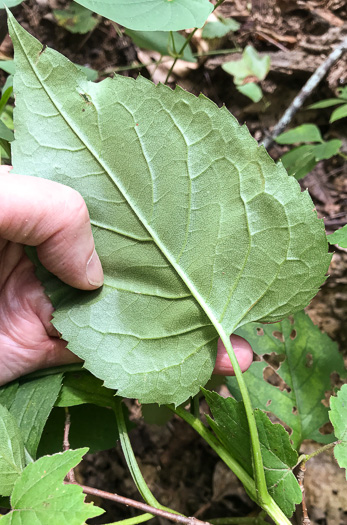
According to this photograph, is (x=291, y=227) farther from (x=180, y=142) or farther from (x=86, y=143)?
(x=86, y=143)

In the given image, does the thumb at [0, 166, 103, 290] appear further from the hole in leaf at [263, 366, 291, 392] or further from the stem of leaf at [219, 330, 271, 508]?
the hole in leaf at [263, 366, 291, 392]

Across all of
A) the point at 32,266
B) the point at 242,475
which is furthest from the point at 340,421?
the point at 32,266

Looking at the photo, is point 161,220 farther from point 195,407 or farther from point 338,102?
point 338,102

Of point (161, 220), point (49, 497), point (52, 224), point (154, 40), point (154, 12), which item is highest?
point (154, 12)

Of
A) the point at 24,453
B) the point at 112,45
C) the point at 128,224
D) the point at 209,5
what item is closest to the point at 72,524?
the point at 24,453

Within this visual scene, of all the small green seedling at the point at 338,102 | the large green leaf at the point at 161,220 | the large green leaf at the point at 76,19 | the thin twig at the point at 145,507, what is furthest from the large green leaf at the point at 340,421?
the large green leaf at the point at 76,19

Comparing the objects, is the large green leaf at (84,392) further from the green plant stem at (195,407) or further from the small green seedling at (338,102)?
the small green seedling at (338,102)

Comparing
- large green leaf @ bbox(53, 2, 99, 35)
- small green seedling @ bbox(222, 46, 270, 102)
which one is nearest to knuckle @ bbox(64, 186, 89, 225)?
small green seedling @ bbox(222, 46, 270, 102)
